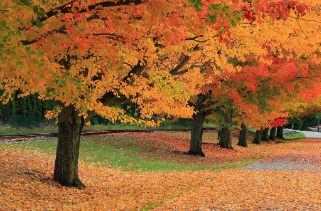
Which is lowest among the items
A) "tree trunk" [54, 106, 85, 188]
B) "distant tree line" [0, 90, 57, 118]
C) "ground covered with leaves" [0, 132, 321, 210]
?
"ground covered with leaves" [0, 132, 321, 210]

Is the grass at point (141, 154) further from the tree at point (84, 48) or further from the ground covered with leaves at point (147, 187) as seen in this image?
→ the tree at point (84, 48)

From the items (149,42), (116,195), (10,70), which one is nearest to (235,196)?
(116,195)

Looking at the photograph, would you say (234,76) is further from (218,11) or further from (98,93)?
(218,11)

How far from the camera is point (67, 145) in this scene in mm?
11555

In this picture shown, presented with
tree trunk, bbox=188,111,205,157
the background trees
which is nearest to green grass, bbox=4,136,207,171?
tree trunk, bbox=188,111,205,157

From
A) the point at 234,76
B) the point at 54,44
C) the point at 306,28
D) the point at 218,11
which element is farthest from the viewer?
the point at 234,76

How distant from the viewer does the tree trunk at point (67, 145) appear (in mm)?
11516

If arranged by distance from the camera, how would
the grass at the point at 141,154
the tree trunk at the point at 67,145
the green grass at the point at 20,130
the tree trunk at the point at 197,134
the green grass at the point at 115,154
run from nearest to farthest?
the tree trunk at the point at 67,145 < the green grass at the point at 115,154 < the grass at the point at 141,154 < the tree trunk at the point at 197,134 < the green grass at the point at 20,130

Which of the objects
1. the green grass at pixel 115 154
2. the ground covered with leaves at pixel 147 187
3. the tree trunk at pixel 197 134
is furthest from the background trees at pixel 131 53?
the green grass at pixel 115 154

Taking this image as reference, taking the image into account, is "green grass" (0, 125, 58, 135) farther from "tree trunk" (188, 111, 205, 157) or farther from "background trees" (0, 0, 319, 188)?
"background trees" (0, 0, 319, 188)

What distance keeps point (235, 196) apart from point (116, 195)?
12.0ft

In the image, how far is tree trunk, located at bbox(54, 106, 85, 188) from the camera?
11516 mm

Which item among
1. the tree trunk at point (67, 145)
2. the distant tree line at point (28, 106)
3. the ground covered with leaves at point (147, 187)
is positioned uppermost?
the distant tree line at point (28, 106)

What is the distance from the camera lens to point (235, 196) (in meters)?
9.98
